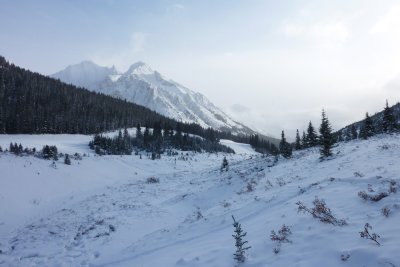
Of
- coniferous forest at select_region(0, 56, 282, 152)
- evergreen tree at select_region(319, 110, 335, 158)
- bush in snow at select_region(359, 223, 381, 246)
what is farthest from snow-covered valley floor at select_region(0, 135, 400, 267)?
coniferous forest at select_region(0, 56, 282, 152)

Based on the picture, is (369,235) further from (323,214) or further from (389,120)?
(389,120)

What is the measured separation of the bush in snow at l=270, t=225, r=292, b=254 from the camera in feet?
23.4

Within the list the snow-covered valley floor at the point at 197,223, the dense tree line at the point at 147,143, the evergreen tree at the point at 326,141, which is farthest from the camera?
the dense tree line at the point at 147,143

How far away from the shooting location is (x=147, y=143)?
3883 inches

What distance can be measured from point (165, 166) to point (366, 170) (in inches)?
1748

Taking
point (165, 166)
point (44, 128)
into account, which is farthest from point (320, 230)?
point (44, 128)

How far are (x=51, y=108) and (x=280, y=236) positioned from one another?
117749 mm

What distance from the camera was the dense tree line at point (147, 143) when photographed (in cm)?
7969

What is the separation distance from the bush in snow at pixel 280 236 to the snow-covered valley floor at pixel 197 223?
0.34ft

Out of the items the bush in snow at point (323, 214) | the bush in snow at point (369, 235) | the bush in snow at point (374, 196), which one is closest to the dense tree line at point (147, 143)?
the bush in snow at point (323, 214)

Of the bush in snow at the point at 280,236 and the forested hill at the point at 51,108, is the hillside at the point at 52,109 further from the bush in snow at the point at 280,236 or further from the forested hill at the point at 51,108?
the bush in snow at the point at 280,236

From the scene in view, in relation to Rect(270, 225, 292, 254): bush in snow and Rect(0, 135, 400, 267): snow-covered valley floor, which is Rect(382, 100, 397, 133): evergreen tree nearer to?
Rect(0, 135, 400, 267): snow-covered valley floor

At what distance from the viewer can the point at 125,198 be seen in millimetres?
22750

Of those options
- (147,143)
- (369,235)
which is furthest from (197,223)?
(147,143)
